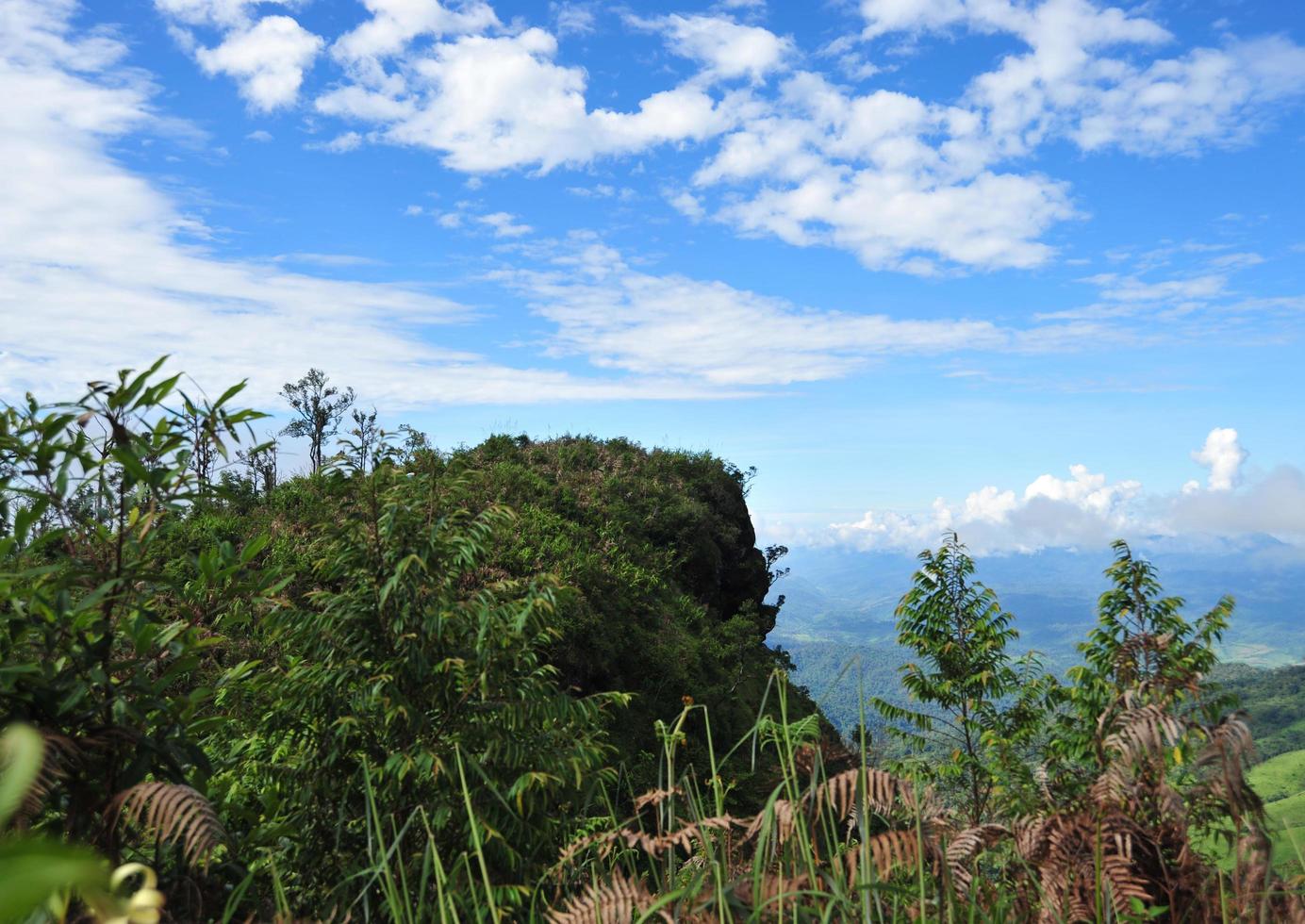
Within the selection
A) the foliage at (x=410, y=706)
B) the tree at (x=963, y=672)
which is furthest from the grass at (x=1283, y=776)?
the foliage at (x=410, y=706)

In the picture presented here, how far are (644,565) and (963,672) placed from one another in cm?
614

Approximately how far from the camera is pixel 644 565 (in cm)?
1725

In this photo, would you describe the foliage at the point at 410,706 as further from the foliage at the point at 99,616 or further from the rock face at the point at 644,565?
the rock face at the point at 644,565

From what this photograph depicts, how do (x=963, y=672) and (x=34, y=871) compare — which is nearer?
(x=34, y=871)

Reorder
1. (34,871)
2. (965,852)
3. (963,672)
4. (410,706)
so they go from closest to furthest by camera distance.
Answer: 1. (34,871)
2. (965,852)
3. (410,706)
4. (963,672)

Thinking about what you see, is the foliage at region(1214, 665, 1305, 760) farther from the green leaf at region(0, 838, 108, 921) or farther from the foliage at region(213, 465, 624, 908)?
the green leaf at region(0, 838, 108, 921)

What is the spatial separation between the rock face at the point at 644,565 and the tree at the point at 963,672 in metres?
2.66

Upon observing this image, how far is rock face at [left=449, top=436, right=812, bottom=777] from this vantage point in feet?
45.1

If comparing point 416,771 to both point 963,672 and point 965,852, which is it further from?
point 963,672

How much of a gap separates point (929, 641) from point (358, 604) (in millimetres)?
11618

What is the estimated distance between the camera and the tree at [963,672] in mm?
13453

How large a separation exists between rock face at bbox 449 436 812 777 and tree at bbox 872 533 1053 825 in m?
2.66

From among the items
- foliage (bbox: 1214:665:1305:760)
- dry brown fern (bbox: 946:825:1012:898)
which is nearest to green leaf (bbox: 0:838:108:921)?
dry brown fern (bbox: 946:825:1012:898)

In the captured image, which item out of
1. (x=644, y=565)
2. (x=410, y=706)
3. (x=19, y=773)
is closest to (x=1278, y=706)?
(x=644, y=565)
